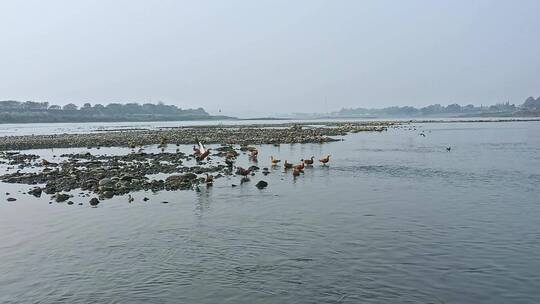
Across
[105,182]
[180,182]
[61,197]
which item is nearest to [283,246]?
[61,197]

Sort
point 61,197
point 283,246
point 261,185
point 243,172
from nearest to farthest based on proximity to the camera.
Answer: point 283,246 → point 61,197 → point 261,185 → point 243,172

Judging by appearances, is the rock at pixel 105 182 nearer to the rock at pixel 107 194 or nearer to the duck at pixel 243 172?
the rock at pixel 107 194

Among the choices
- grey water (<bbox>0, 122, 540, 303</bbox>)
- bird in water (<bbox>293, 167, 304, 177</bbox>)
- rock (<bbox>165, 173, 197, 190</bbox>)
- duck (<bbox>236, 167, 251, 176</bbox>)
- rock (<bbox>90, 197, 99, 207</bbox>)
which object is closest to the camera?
grey water (<bbox>0, 122, 540, 303</bbox>)

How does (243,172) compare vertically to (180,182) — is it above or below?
above

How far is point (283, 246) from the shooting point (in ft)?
49.7

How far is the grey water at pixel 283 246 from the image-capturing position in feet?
38.4

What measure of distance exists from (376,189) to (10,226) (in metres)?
16.8

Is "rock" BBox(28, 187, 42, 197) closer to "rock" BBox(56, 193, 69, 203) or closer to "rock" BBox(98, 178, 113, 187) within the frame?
"rock" BBox(56, 193, 69, 203)

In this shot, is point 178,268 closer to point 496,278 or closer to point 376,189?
point 496,278

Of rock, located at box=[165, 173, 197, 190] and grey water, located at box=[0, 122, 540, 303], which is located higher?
rock, located at box=[165, 173, 197, 190]

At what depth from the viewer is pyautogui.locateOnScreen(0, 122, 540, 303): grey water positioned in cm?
1170

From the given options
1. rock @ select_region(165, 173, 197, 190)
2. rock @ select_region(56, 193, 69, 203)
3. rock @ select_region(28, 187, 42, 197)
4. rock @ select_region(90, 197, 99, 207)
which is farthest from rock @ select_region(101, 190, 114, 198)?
rock @ select_region(28, 187, 42, 197)

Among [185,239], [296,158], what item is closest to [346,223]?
[185,239]

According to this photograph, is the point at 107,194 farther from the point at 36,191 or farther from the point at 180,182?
the point at 180,182
